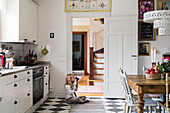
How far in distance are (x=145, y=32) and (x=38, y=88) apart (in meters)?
3.10

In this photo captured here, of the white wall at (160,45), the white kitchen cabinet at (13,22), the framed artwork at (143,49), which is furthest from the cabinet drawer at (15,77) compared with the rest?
the white wall at (160,45)

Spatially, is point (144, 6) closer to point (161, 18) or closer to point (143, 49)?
point (143, 49)

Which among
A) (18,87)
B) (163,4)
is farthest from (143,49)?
(18,87)

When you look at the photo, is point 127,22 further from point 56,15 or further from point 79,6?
point 56,15

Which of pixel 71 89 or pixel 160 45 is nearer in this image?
pixel 71 89

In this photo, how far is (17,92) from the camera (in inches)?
133

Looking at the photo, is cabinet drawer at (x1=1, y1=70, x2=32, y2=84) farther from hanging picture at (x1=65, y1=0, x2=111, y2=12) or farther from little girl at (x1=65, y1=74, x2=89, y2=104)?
hanging picture at (x1=65, y1=0, x2=111, y2=12)

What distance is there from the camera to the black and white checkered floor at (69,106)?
4320mm

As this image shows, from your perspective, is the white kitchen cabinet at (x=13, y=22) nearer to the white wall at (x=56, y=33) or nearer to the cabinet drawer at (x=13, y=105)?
the white wall at (x=56, y=33)

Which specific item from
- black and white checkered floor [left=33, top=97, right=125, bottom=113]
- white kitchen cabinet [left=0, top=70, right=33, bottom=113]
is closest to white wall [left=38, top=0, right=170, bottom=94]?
black and white checkered floor [left=33, top=97, right=125, bottom=113]

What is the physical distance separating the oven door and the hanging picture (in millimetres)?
2036

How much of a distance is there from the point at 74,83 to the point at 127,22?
208cm

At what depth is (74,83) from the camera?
16.6ft

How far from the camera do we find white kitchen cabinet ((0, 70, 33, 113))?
2916 mm
